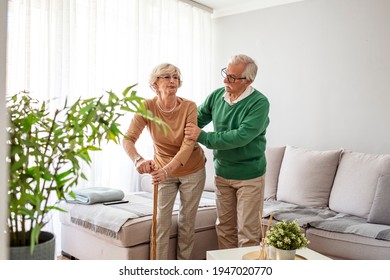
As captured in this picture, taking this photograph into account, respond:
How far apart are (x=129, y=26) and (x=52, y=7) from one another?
0.70 metres

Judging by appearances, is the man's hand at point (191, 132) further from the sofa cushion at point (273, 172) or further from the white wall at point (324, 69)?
the white wall at point (324, 69)

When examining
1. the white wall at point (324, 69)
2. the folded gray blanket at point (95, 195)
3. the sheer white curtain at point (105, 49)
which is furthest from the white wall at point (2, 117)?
the white wall at point (324, 69)

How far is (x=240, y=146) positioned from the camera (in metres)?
2.09

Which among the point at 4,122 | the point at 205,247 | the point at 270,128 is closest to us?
the point at 4,122

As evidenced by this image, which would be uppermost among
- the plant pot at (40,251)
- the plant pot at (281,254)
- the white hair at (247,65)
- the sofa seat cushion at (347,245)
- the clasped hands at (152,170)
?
the white hair at (247,65)

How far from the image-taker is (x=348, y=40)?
324 cm

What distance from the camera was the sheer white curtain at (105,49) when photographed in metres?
2.72

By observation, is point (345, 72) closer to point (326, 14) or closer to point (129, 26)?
point (326, 14)

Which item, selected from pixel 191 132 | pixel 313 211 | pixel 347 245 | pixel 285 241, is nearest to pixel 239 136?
pixel 191 132

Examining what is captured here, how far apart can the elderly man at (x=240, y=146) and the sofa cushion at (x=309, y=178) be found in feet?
2.86

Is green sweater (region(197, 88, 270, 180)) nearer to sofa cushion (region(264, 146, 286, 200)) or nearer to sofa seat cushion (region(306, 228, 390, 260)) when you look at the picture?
sofa seat cushion (region(306, 228, 390, 260))

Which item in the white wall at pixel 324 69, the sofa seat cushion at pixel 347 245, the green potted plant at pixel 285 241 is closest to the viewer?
the green potted plant at pixel 285 241

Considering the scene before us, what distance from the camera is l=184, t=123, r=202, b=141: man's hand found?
205 centimetres
